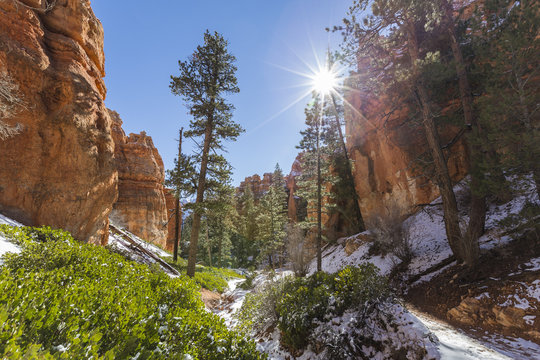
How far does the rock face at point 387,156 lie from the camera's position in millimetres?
14000

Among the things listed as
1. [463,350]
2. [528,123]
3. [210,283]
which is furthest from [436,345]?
[210,283]

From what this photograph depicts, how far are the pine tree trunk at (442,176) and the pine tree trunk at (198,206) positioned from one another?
9.86 m

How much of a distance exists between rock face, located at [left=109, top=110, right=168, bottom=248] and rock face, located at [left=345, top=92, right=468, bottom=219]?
2248cm

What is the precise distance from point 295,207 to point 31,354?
1563 inches

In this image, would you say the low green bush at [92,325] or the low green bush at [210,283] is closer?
the low green bush at [92,325]

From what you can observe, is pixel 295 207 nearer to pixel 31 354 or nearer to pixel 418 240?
pixel 418 240

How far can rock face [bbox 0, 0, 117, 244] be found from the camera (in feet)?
23.1

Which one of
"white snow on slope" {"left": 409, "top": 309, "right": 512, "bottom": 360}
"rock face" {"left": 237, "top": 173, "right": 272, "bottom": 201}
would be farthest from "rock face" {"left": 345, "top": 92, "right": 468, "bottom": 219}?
"rock face" {"left": 237, "top": 173, "right": 272, "bottom": 201}

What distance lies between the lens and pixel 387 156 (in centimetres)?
1800

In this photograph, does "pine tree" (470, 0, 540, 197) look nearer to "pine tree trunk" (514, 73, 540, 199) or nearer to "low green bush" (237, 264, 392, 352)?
"pine tree trunk" (514, 73, 540, 199)

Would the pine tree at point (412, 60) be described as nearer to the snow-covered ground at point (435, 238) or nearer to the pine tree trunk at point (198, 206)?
the snow-covered ground at point (435, 238)

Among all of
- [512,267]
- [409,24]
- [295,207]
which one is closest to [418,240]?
[512,267]

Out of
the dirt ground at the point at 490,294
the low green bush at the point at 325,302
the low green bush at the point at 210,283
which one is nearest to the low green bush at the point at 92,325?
the low green bush at the point at 325,302

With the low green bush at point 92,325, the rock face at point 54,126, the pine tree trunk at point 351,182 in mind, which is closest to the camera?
the low green bush at point 92,325
